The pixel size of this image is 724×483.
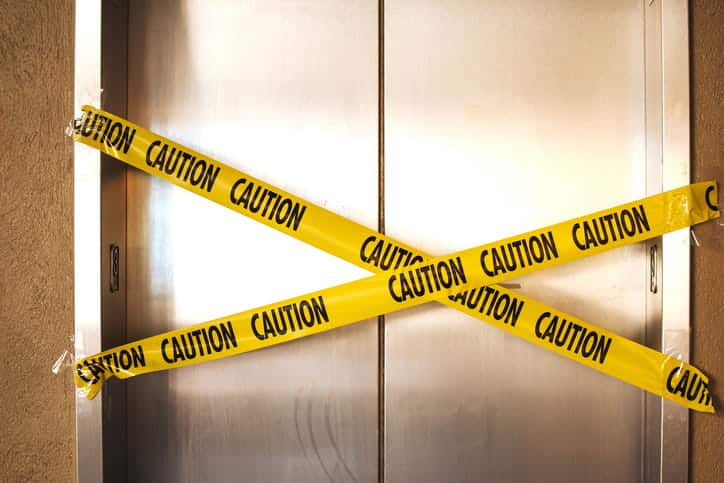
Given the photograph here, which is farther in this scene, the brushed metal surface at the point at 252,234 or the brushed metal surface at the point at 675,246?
the brushed metal surface at the point at 252,234

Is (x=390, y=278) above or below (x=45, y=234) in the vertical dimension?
below

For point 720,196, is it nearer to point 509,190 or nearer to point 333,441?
point 509,190

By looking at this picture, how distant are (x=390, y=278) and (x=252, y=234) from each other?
1.88 feet

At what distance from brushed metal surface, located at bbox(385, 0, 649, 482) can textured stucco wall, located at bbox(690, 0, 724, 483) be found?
0.56 feet

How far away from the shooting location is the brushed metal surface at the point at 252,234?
1763mm

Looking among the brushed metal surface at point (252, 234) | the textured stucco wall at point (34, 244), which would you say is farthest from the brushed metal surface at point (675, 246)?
the textured stucco wall at point (34, 244)

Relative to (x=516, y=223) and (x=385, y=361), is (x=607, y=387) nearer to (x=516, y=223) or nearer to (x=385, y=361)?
(x=516, y=223)

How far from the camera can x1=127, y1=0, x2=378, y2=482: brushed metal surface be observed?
5.78 feet

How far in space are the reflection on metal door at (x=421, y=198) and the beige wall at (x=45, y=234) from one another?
186 mm

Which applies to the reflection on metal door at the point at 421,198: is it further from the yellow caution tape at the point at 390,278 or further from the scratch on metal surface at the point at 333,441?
the yellow caution tape at the point at 390,278

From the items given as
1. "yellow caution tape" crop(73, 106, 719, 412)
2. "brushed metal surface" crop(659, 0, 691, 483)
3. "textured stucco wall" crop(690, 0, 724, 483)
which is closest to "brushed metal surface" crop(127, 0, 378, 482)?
"yellow caution tape" crop(73, 106, 719, 412)

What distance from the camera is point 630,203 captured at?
1623 millimetres

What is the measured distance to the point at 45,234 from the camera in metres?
1.69

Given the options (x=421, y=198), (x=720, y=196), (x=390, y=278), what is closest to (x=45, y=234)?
(x=390, y=278)
